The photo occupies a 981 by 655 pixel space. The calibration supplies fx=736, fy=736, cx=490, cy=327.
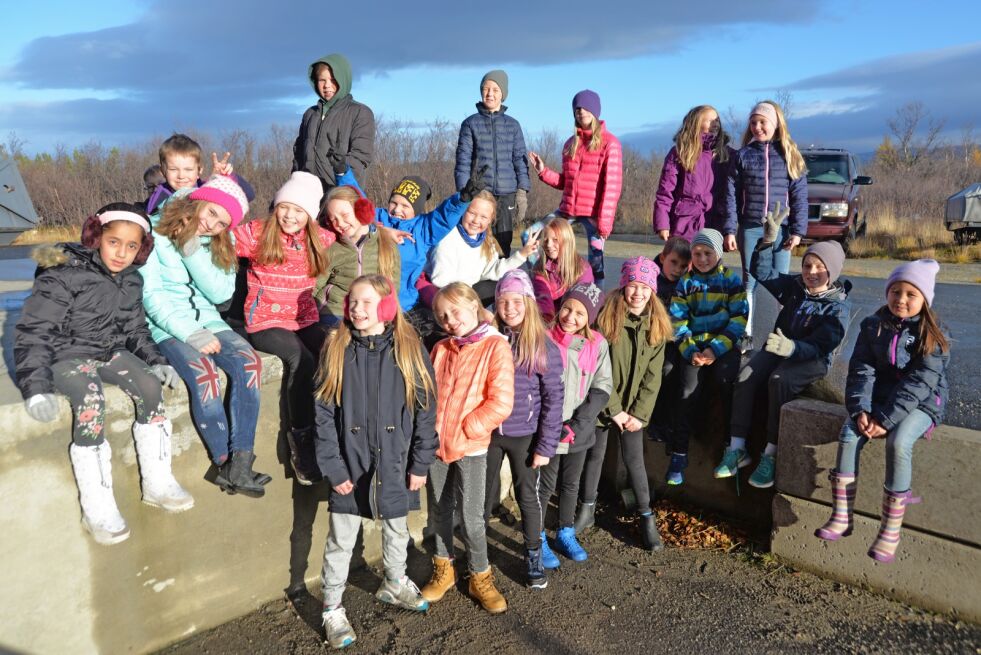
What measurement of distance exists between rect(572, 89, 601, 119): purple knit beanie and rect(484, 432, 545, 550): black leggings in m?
3.01

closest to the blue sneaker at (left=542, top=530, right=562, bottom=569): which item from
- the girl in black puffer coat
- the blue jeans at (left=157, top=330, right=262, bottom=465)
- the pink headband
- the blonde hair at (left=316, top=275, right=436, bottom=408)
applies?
the blonde hair at (left=316, top=275, right=436, bottom=408)

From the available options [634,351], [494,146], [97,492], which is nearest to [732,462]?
[634,351]

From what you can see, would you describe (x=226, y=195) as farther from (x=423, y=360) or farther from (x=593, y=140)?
(x=593, y=140)

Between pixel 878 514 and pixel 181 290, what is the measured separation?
3.87 meters

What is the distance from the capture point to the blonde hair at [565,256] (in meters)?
4.88

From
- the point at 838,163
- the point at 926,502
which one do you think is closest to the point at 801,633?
the point at 926,502

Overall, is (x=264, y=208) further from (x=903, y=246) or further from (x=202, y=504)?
(x=202, y=504)

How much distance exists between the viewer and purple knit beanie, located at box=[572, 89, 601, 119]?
5.86 metres

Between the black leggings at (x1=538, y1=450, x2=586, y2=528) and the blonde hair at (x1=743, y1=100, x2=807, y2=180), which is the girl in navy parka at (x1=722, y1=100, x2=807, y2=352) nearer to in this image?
the blonde hair at (x1=743, y1=100, x2=807, y2=180)

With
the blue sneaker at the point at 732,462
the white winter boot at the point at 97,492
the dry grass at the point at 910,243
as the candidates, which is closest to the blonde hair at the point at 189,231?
the white winter boot at the point at 97,492

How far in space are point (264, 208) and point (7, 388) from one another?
67.4ft

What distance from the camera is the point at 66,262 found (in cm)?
330

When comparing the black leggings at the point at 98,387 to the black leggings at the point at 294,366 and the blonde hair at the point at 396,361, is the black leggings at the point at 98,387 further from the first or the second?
the blonde hair at the point at 396,361

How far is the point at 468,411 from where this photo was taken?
3748 mm
